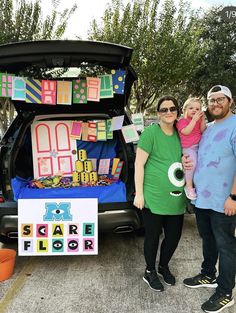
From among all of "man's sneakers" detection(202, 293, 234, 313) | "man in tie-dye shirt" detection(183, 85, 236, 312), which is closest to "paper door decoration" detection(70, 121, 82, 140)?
"man in tie-dye shirt" detection(183, 85, 236, 312)

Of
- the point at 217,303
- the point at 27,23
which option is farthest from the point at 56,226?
the point at 27,23

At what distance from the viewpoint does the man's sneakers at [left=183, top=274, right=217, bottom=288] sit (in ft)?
9.86

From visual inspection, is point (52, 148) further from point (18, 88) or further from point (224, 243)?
point (224, 243)

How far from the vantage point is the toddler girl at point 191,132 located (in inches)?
109

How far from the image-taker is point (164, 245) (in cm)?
311

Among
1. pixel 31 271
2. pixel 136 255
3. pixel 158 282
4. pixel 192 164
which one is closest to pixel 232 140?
pixel 192 164

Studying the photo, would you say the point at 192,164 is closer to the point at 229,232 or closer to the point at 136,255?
the point at 229,232

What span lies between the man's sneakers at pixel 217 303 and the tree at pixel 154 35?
1164 centimetres

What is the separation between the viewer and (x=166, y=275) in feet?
10.2

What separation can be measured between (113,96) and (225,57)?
16567mm

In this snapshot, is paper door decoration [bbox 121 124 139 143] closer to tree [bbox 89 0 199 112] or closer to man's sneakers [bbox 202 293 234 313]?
man's sneakers [bbox 202 293 234 313]

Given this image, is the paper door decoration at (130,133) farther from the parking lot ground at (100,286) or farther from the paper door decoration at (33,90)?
the parking lot ground at (100,286)

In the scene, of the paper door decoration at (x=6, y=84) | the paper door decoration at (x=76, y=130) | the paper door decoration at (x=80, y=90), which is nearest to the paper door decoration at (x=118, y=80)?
the paper door decoration at (x=80, y=90)

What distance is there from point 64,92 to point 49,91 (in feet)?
0.54
